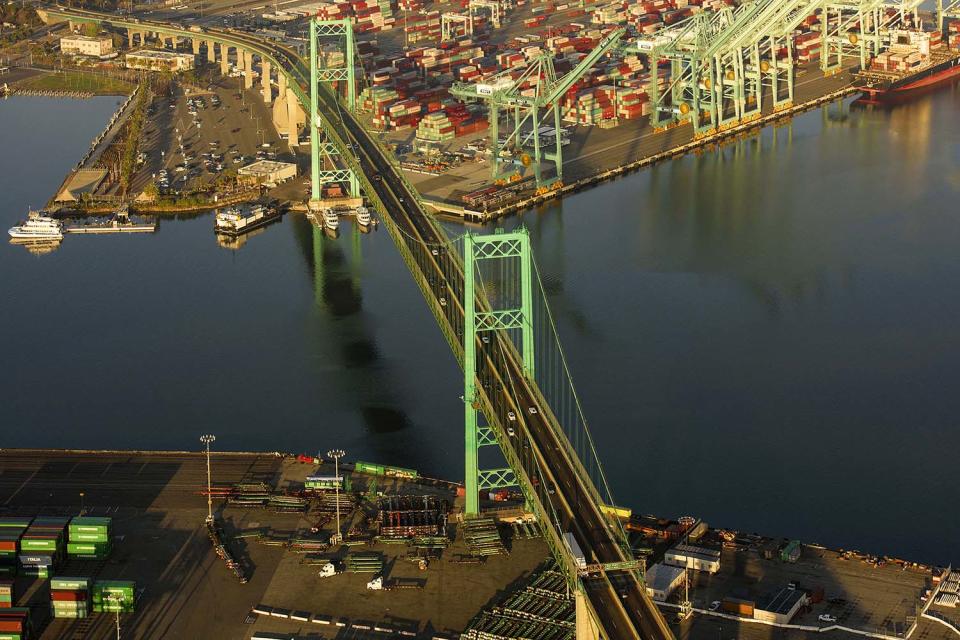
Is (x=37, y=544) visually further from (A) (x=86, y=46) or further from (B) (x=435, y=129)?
(A) (x=86, y=46)

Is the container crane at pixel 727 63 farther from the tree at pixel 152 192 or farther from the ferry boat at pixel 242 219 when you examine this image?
the tree at pixel 152 192

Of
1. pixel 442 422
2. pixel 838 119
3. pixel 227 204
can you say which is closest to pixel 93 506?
pixel 442 422

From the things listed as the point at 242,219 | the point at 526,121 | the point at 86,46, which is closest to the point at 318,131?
the point at 242,219

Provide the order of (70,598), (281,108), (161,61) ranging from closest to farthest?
1. (70,598)
2. (281,108)
3. (161,61)

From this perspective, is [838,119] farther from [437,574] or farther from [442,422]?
[437,574]

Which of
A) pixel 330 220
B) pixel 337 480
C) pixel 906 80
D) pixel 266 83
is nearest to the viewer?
pixel 337 480

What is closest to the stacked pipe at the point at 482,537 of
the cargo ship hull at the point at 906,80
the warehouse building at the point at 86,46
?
the cargo ship hull at the point at 906,80
